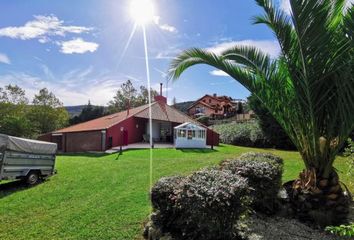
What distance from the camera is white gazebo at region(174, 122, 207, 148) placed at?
2700cm

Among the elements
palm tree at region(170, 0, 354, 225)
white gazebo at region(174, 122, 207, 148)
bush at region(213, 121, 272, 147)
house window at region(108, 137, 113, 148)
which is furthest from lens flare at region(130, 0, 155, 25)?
bush at region(213, 121, 272, 147)

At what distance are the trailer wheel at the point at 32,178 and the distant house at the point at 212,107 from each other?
44.1 m

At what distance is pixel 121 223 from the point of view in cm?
621

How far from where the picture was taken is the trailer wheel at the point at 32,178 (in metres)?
10.9

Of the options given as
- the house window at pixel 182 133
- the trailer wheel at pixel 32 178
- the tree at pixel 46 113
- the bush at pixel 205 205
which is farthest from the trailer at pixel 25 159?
the tree at pixel 46 113

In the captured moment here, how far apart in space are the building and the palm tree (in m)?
19.8

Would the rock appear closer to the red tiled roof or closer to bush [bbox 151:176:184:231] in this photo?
bush [bbox 151:176:184:231]

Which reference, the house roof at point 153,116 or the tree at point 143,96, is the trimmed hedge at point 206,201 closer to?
the house roof at point 153,116

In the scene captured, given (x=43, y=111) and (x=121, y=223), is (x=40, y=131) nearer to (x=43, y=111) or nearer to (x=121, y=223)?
(x=43, y=111)

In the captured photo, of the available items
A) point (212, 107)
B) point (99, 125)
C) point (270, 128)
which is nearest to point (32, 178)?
point (99, 125)

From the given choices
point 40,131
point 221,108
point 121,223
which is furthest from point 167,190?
point 221,108

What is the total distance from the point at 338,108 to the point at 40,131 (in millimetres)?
41015

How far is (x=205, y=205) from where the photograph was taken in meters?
3.96

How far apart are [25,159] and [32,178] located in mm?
754
